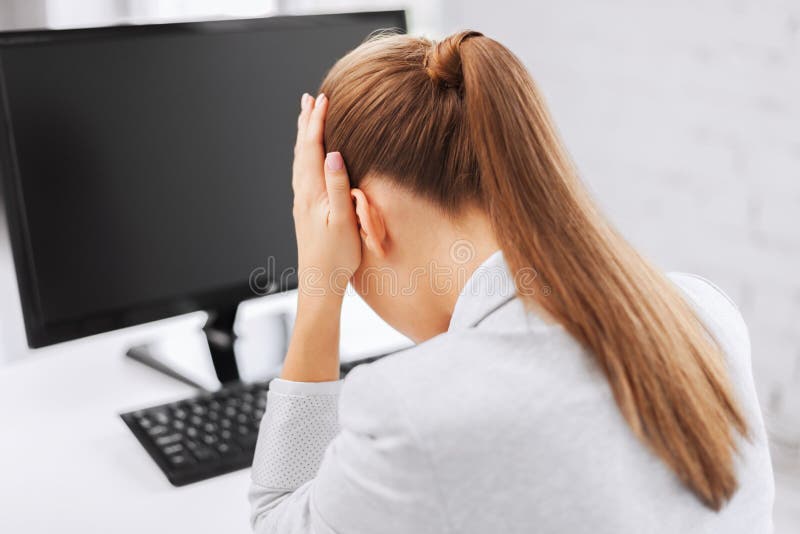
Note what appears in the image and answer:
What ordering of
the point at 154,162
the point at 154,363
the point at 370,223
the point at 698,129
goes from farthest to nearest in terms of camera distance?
the point at 698,129 → the point at 154,363 → the point at 154,162 → the point at 370,223

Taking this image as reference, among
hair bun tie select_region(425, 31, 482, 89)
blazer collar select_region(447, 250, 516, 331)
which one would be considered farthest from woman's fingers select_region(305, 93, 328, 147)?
blazer collar select_region(447, 250, 516, 331)

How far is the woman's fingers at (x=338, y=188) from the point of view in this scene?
2.76 ft

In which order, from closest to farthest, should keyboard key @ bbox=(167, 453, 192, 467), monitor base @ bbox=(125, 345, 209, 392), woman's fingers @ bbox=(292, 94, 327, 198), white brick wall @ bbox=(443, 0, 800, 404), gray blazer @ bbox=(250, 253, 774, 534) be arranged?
gray blazer @ bbox=(250, 253, 774, 534) < woman's fingers @ bbox=(292, 94, 327, 198) < keyboard key @ bbox=(167, 453, 192, 467) < monitor base @ bbox=(125, 345, 209, 392) < white brick wall @ bbox=(443, 0, 800, 404)

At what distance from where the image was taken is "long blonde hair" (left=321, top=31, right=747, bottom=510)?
64 cm

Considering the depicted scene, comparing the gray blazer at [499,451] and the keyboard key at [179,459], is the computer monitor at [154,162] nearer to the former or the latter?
the keyboard key at [179,459]

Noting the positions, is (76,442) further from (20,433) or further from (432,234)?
(432,234)

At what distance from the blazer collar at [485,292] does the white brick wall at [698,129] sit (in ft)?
3.00

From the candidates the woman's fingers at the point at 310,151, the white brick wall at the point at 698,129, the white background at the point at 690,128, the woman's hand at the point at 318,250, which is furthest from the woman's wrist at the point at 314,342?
the white brick wall at the point at 698,129

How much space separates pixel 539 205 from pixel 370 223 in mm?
188

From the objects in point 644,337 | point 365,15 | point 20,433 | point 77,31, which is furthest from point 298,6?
point 644,337

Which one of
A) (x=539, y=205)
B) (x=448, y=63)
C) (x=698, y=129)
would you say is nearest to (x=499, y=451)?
(x=539, y=205)

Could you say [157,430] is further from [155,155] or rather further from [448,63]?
[448,63]

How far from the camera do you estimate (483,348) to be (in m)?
0.64

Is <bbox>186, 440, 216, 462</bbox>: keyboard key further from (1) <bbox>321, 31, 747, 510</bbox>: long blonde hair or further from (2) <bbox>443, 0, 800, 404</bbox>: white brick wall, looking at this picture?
(2) <bbox>443, 0, 800, 404</bbox>: white brick wall
